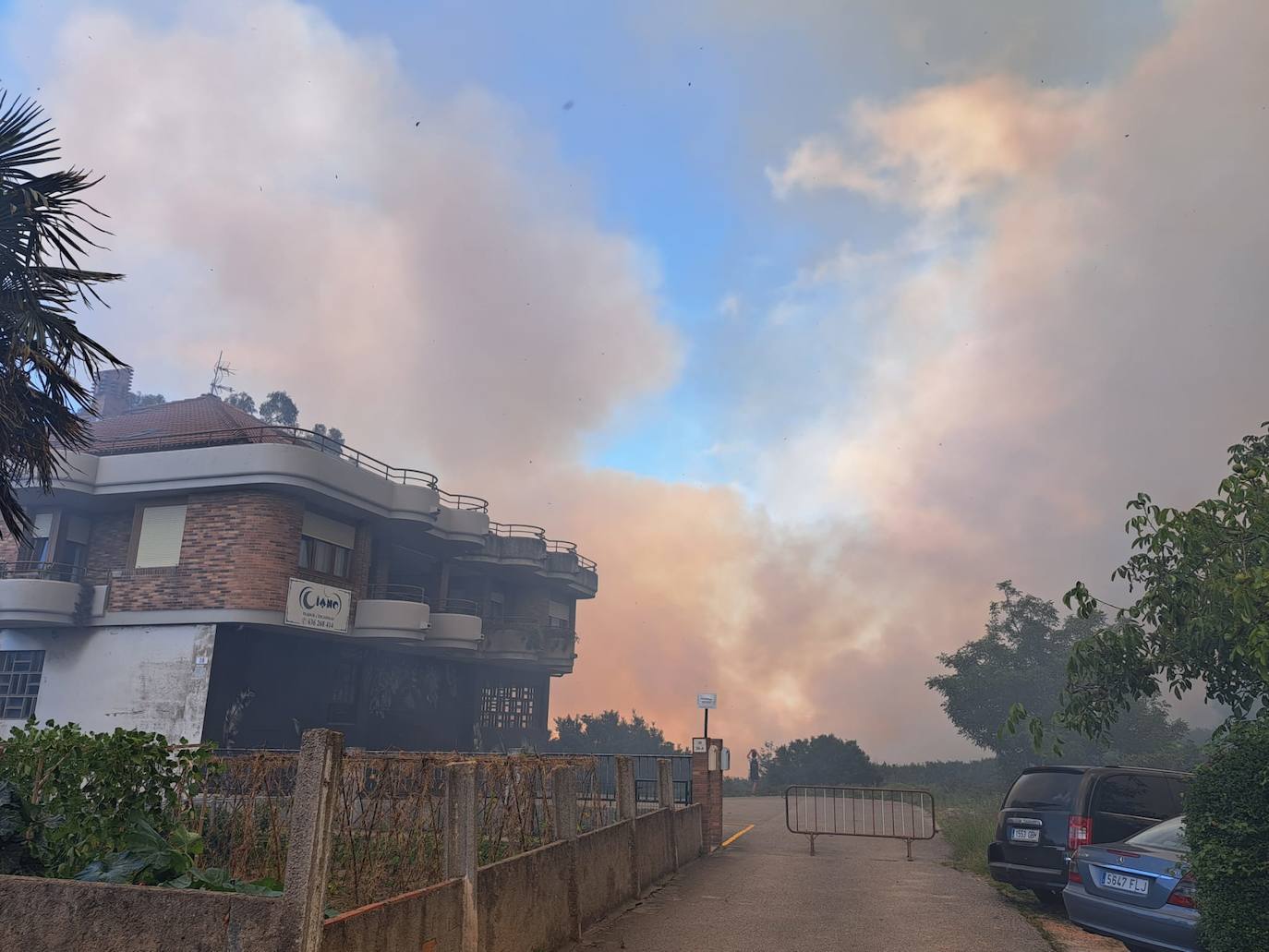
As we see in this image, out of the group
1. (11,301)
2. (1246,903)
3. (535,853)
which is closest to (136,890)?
(535,853)

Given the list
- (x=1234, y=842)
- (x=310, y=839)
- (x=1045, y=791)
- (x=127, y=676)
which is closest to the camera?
(x=310, y=839)

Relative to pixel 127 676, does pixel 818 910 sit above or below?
below

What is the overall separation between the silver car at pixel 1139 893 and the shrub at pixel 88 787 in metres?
7.64

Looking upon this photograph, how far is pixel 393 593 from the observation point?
34406mm

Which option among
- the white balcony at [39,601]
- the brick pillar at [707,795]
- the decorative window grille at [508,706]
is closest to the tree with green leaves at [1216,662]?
the brick pillar at [707,795]

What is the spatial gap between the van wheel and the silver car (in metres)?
3.45

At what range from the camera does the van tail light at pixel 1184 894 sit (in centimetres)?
754

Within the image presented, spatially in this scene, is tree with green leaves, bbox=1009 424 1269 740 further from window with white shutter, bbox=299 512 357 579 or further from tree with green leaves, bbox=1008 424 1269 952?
window with white shutter, bbox=299 512 357 579

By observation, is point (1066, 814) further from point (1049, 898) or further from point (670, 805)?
point (670, 805)

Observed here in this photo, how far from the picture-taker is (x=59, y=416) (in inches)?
451

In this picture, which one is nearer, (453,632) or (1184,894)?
(1184,894)

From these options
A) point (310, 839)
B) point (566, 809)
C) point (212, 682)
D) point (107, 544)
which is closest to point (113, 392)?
point (107, 544)

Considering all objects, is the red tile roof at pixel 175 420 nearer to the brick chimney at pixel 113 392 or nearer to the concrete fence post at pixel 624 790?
the brick chimney at pixel 113 392

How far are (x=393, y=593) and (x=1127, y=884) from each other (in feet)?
97.4
